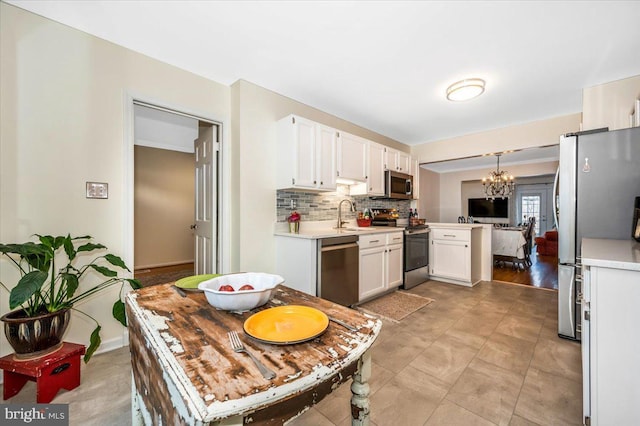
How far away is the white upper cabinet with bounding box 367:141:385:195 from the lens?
3.92 metres

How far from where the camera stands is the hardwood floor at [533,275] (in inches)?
165

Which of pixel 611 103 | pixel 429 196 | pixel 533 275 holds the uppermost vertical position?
pixel 611 103

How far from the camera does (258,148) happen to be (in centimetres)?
292

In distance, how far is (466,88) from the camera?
2.77 metres

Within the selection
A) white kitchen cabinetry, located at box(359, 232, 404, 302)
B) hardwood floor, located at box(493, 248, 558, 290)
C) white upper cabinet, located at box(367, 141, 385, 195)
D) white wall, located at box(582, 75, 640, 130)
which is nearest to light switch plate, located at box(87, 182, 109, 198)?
white kitchen cabinetry, located at box(359, 232, 404, 302)

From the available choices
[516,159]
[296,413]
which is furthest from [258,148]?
[516,159]

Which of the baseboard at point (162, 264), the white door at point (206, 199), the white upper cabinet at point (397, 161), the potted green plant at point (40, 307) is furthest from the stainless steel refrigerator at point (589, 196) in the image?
the baseboard at point (162, 264)

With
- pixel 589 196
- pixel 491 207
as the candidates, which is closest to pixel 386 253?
pixel 589 196

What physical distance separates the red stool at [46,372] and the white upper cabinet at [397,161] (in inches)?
160

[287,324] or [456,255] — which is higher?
[287,324]

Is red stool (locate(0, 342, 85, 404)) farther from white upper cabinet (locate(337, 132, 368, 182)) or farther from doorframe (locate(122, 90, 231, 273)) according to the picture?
white upper cabinet (locate(337, 132, 368, 182))

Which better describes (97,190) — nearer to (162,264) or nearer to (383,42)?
(383,42)

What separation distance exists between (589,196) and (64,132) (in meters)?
4.24

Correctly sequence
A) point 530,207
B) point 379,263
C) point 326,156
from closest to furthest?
point 326,156
point 379,263
point 530,207
